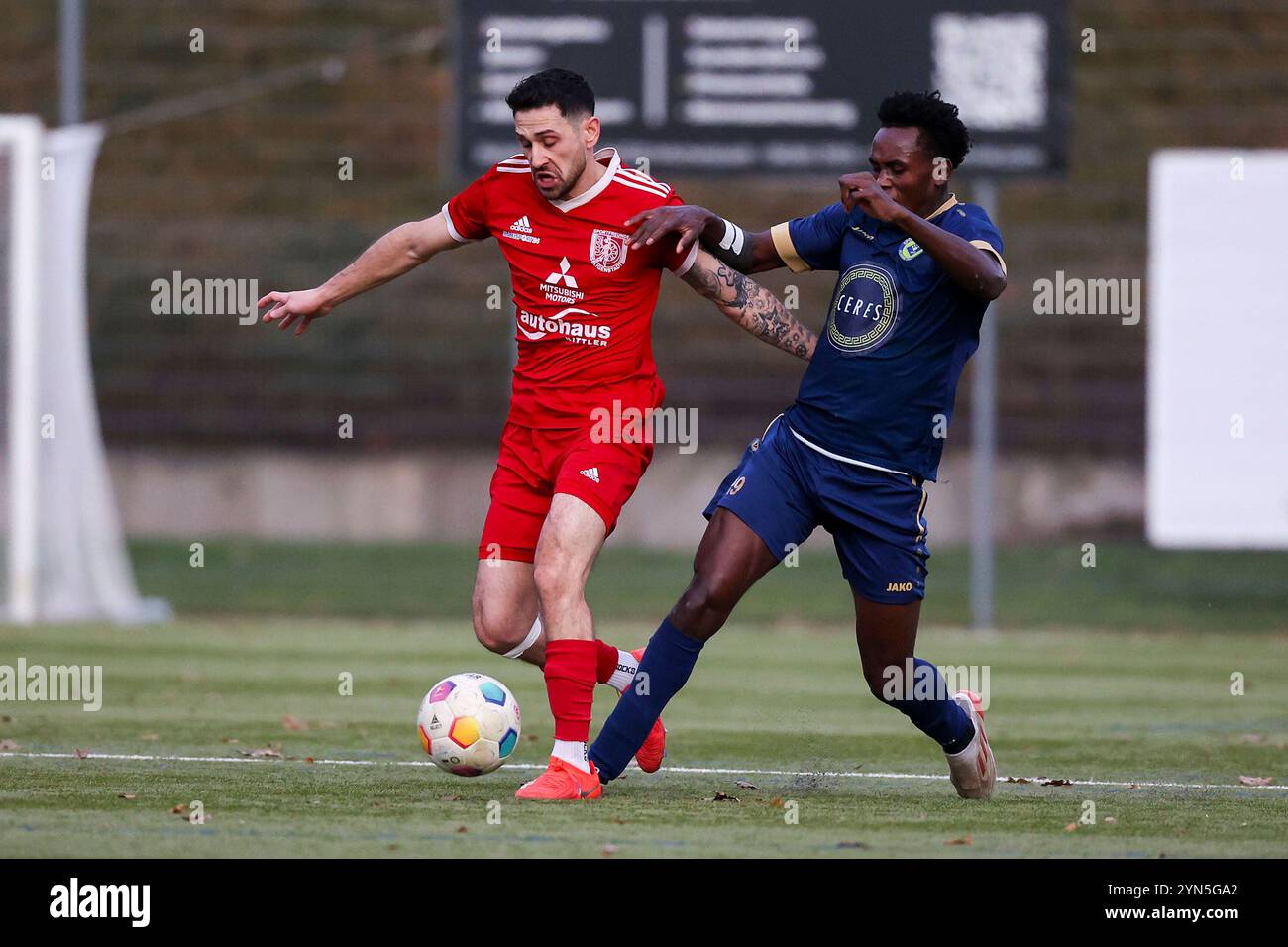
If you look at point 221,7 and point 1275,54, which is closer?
point 1275,54

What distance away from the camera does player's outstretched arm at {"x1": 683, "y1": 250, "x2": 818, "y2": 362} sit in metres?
7.45

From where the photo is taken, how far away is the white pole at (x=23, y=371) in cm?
1550

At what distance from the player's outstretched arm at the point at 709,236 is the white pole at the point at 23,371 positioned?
922 cm

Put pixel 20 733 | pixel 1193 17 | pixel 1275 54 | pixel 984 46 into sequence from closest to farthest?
pixel 20 733 → pixel 984 46 → pixel 1275 54 → pixel 1193 17

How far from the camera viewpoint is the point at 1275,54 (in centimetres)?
1983

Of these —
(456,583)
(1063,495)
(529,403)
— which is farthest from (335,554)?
(529,403)

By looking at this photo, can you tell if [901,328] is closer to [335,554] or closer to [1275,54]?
[335,554]

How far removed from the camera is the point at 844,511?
710 centimetres

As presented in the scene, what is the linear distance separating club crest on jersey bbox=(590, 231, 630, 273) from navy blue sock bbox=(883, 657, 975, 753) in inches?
67.0

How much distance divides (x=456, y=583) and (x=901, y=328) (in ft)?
38.4

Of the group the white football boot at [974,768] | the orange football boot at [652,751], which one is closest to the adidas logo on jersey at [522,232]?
the orange football boot at [652,751]

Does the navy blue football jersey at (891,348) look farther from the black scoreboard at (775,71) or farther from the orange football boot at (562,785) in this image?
the black scoreboard at (775,71)

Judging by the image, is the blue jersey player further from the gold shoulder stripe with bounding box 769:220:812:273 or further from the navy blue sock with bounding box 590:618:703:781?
the gold shoulder stripe with bounding box 769:220:812:273
